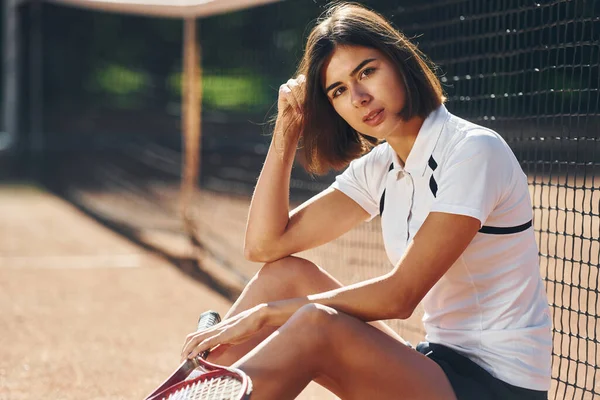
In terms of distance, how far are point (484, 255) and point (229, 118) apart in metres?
14.7

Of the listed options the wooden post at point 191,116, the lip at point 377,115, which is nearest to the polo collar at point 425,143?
the lip at point 377,115

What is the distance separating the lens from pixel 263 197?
3.23 meters

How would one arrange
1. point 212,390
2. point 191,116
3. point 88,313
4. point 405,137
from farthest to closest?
point 191,116, point 88,313, point 405,137, point 212,390

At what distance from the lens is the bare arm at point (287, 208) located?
3.17 meters

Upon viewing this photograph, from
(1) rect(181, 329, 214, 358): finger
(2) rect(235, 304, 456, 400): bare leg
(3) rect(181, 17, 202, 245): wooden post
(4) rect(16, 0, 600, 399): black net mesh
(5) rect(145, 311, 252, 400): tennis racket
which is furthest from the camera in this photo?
(3) rect(181, 17, 202, 245): wooden post

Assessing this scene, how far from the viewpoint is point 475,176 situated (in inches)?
97.8

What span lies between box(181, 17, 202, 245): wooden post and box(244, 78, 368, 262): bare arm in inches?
169

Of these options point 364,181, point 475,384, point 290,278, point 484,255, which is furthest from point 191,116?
point 475,384

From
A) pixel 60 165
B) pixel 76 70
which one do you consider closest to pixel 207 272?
pixel 60 165

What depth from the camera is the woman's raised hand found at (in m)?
3.17

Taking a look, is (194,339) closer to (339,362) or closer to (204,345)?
(204,345)

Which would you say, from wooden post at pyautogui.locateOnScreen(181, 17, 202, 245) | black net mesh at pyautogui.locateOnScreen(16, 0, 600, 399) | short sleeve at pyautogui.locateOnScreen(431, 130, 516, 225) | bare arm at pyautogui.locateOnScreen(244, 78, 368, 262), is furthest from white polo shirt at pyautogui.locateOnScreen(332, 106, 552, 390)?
wooden post at pyautogui.locateOnScreen(181, 17, 202, 245)

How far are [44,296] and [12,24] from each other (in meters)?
10.8

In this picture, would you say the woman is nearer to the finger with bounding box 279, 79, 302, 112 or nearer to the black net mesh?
the finger with bounding box 279, 79, 302, 112
